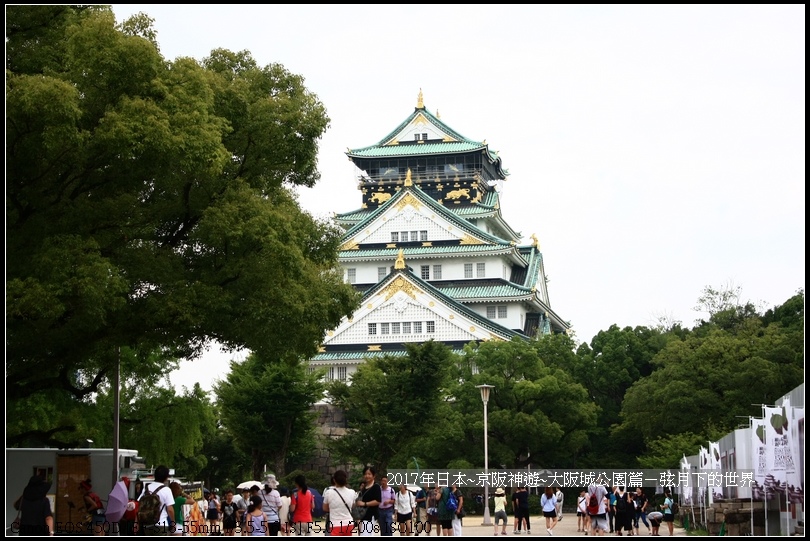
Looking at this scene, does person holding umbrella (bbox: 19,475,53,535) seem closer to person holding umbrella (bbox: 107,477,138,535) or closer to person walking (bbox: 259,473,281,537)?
person holding umbrella (bbox: 107,477,138,535)

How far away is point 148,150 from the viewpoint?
1948 cm

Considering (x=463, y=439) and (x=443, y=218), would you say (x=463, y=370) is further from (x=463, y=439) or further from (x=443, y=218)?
(x=443, y=218)

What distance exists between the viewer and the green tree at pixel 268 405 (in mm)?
50219

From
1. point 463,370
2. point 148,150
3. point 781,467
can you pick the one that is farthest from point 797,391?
point 463,370

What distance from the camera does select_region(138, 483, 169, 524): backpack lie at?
51.2ft

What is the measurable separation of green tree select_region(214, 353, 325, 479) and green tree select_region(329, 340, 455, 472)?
10.7ft

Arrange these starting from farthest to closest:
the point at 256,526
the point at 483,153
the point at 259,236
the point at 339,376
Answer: the point at 483,153
the point at 339,376
the point at 259,236
the point at 256,526

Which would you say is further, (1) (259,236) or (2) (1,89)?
(1) (259,236)

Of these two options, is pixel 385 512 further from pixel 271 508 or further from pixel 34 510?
pixel 34 510

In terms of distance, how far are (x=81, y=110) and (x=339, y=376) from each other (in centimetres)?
4569

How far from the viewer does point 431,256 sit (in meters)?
67.4

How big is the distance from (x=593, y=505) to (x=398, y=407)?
2000 centimetres

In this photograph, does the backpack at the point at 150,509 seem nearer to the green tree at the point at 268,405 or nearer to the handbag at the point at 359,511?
the handbag at the point at 359,511

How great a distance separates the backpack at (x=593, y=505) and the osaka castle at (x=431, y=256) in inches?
1259
